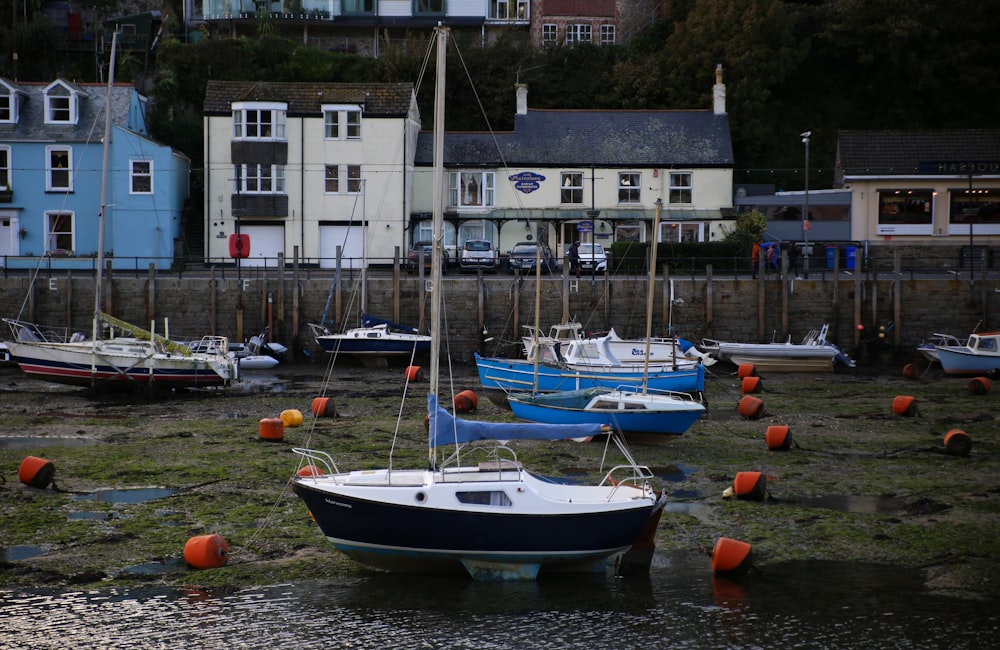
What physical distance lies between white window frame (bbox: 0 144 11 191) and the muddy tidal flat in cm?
1930

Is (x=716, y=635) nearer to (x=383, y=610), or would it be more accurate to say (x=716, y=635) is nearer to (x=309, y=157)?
(x=383, y=610)

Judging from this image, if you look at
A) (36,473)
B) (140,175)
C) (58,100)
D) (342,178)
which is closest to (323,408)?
(36,473)

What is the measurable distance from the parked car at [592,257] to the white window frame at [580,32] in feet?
85.3

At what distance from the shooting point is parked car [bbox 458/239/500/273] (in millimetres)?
48656

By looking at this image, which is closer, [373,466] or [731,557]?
[731,557]

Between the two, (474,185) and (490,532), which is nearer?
(490,532)

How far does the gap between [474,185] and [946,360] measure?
82.9 ft

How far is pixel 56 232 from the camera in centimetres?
5197

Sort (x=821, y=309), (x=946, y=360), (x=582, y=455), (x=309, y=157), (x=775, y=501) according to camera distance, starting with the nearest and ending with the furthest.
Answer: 1. (x=775, y=501)
2. (x=582, y=455)
3. (x=946, y=360)
4. (x=821, y=309)
5. (x=309, y=157)

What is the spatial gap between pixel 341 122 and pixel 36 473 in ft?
115

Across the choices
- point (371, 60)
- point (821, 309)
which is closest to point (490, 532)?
point (821, 309)

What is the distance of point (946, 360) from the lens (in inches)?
1547

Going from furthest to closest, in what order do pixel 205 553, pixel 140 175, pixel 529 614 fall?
pixel 140 175 → pixel 205 553 → pixel 529 614

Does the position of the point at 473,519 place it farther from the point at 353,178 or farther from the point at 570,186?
the point at 570,186
